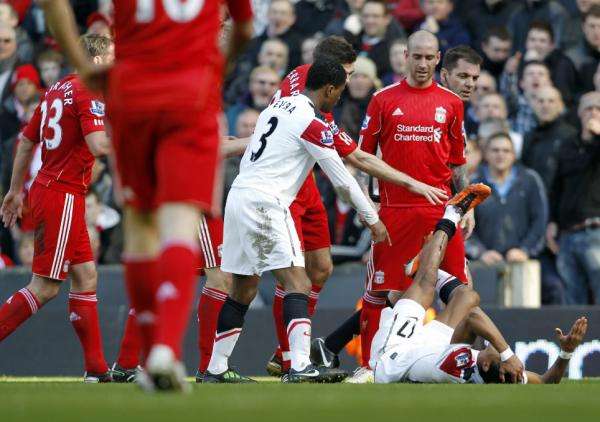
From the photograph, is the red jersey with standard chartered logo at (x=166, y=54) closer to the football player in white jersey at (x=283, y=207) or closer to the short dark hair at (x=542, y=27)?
the football player in white jersey at (x=283, y=207)

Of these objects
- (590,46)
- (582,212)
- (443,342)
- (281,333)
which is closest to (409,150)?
(281,333)

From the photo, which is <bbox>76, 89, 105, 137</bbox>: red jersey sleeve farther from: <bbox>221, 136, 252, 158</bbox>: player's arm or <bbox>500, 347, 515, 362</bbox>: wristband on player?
<bbox>500, 347, 515, 362</bbox>: wristband on player

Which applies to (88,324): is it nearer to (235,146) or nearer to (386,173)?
(235,146)

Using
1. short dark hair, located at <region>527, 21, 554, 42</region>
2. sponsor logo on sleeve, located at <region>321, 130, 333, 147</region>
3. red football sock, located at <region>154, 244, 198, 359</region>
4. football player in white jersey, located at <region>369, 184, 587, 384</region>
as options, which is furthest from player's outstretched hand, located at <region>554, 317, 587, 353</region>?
short dark hair, located at <region>527, 21, 554, 42</region>

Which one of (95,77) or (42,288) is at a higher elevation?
(95,77)

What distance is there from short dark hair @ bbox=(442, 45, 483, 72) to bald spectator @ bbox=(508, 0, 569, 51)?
457cm

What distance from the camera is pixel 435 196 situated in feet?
32.3

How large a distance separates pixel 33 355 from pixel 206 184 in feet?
23.4

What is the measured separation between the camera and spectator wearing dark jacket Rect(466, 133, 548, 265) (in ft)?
44.4

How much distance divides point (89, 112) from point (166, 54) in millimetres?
3478

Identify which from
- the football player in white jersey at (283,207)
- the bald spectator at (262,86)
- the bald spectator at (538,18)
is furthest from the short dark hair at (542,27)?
the football player in white jersey at (283,207)

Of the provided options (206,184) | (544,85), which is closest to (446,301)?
(206,184)

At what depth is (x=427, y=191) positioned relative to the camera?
9.80 meters

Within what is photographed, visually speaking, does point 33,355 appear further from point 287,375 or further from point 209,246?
point 287,375
